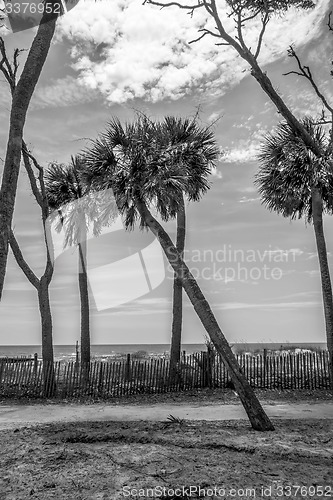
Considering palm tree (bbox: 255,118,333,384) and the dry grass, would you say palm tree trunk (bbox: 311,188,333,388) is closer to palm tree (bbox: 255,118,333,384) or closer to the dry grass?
palm tree (bbox: 255,118,333,384)

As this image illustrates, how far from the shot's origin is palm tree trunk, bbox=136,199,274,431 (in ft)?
26.0

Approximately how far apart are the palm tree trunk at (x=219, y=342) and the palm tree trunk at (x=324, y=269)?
27.7ft

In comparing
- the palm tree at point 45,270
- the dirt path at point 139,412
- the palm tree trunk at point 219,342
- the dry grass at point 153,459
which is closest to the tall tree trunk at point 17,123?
the dry grass at point 153,459

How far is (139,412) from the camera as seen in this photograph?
438 inches

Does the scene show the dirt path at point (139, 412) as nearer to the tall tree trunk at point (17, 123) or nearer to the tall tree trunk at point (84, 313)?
the tall tree trunk at point (84, 313)

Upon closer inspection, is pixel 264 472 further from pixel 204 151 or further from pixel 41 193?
pixel 41 193

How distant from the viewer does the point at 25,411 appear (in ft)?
38.1

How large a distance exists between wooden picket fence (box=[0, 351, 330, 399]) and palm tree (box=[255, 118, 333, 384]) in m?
1.34

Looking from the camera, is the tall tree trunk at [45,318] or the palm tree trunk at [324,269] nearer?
the tall tree trunk at [45,318]

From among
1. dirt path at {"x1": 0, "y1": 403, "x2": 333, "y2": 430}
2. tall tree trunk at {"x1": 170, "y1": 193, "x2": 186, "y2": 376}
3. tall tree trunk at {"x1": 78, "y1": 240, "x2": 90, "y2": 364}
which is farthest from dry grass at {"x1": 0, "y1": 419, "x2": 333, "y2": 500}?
tall tree trunk at {"x1": 78, "y1": 240, "x2": 90, "y2": 364}

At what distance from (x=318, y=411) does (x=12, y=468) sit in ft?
27.5

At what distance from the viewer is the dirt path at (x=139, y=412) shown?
33.1ft

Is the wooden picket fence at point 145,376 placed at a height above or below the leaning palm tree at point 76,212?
below

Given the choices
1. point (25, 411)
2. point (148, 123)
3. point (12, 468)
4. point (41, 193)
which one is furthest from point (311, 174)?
point (12, 468)
